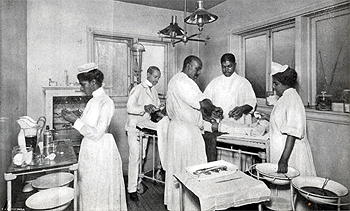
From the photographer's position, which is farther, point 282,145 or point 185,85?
point 185,85

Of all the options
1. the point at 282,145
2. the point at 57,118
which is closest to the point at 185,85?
the point at 282,145

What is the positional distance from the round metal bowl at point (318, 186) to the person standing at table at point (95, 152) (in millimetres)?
1807

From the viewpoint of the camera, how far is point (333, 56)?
3.28 m

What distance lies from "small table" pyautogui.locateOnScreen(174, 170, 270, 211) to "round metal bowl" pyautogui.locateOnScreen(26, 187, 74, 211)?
1075mm

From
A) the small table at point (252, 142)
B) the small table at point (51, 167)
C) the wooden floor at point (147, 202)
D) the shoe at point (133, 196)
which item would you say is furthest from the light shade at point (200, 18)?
the shoe at point (133, 196)

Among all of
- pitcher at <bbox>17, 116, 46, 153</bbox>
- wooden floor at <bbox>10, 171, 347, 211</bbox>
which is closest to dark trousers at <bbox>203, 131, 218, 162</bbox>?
wooden floor at <bbox>10, 171, 347, 211</bbox>

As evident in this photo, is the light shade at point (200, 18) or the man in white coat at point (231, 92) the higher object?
the light shade at point (200, 18)

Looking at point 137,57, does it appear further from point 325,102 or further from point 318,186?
point 318,186

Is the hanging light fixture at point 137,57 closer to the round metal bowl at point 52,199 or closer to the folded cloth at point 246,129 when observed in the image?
the folded cloth at point 246,129

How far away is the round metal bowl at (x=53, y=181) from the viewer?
232 centimetres

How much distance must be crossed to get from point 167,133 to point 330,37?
275 centimetres

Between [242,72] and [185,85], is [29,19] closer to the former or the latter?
[185,85]

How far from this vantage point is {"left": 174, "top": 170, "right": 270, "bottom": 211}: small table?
4.99ft

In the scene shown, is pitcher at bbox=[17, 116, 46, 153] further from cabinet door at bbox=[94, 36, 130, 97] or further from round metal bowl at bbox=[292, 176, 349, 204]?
cabinet door at bbox=[94, 36, 130, 97]
